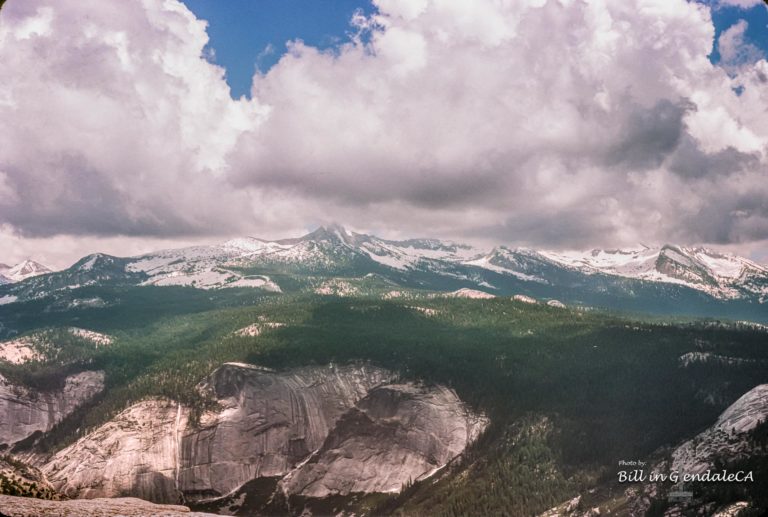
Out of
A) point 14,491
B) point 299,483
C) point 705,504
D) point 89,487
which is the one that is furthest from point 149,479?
point 705,504

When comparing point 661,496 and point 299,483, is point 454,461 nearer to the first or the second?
point 299,483

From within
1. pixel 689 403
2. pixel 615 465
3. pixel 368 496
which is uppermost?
pixel 689 403

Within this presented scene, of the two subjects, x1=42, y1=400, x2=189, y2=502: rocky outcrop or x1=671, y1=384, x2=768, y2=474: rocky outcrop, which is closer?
x1=671, y1=384, x2=768, y2=474: rocky outcrop

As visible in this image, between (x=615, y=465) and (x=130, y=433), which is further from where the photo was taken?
(x=130, y=433)

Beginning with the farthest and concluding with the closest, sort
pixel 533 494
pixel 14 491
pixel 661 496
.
Result: pixel 533 494, pixel 661 496, pixel 14 491
